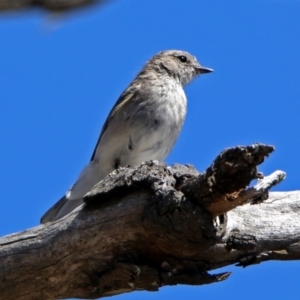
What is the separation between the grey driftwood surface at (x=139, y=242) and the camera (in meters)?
2.94

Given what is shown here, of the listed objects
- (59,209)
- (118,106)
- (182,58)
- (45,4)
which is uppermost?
(182,58)

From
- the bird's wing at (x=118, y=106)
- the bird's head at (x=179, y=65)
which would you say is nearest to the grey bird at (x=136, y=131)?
the bird's wing at (x=118, y=106)

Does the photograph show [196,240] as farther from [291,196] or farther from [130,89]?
[130,89]

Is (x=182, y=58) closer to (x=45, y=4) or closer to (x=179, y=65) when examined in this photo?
(x=179, y=65)

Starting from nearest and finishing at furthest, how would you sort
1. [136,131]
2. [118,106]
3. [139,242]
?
[139,242], [136,131], [118,106]

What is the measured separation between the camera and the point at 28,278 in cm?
323

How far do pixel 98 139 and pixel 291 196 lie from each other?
3502mm

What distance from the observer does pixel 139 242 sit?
10.3ft

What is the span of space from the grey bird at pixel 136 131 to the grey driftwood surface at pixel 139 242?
2472 mm

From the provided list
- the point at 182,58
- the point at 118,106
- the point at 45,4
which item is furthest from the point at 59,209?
the point at 45,4

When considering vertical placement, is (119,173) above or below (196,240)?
above

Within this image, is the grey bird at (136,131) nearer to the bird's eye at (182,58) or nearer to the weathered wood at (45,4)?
Result: the bird's eye at (182,58)

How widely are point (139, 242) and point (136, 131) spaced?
3138 mm

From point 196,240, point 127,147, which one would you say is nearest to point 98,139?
point 127,147
